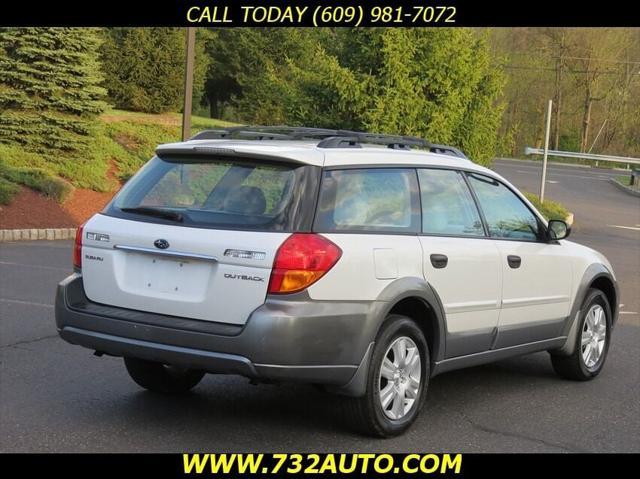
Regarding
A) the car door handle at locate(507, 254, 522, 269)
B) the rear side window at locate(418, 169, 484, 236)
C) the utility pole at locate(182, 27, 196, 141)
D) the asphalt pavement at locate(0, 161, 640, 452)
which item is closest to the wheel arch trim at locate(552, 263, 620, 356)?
the asphalt pavement at locate(0, 161, 640, 452)

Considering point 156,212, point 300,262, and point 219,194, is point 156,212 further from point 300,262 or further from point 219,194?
point 300,262

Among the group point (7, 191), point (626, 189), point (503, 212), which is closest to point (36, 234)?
point (7, 191)

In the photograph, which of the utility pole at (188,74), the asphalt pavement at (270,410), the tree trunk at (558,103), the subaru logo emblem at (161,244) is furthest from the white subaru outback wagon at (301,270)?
the tree trunk at (558,103)

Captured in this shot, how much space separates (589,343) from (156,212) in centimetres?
389

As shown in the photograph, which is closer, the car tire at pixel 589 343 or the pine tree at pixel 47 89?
the car tire at pixel 589 343

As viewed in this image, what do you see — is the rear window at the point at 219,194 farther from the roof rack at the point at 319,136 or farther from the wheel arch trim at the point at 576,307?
the wheel arch trim at the point at 576,307

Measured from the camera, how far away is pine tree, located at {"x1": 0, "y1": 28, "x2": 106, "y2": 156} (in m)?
21.8

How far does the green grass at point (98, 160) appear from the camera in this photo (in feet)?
62.3

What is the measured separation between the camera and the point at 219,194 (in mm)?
5410

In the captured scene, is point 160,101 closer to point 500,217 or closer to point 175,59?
point 175,59

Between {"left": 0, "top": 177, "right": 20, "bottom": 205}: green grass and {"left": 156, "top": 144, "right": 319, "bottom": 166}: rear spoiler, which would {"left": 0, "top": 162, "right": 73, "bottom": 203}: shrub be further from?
{"left": 156, "top": 144, "right": 319, "bottom": 166}: rear spoiler

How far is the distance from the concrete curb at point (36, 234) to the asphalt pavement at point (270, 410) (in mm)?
7491

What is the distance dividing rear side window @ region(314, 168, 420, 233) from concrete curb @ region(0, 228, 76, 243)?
1157 cm

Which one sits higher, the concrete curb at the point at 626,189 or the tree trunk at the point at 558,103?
the tree trunk at the point at 558,103
